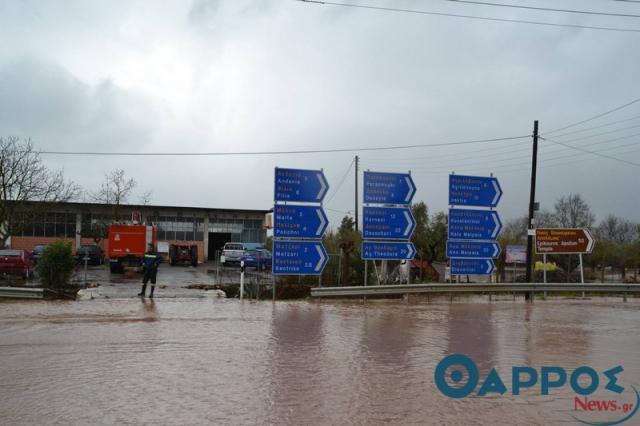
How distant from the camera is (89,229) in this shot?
168 feet

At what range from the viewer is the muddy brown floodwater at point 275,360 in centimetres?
606

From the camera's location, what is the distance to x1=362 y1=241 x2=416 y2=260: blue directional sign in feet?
63.6

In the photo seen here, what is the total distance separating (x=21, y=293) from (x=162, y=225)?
40.4 m

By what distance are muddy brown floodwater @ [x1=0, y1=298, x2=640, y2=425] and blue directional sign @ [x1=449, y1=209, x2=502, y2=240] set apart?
5.08 m

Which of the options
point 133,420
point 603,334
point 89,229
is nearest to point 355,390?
point 133,420

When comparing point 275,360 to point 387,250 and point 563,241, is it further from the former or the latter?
point 563,241

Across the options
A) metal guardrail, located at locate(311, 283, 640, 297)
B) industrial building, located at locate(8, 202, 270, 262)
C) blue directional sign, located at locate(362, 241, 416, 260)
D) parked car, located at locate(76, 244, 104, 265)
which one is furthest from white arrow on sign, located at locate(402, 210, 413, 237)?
industrial building, located at locate(8, 202, 270, 262)

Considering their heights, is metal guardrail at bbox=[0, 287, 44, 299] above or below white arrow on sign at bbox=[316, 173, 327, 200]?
below

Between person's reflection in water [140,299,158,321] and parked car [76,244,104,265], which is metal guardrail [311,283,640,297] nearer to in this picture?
person's reflection in water [140,299,158,321]

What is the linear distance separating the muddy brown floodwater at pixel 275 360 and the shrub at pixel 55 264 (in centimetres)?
283

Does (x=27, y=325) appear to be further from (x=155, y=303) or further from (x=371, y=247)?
(x=371, y=247)

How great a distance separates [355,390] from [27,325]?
868 cm

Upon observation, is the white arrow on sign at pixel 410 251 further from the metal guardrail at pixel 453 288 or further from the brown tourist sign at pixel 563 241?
the brown tourist sign at pixel 563 241

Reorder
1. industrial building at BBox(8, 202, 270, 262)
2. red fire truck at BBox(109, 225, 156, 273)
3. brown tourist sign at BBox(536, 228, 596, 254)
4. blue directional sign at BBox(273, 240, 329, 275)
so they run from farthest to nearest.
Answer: industrial building at BBox(8, 202, 270, 262)
red fire truck at BBox(109, 225, 156, 273)
brown tourist sign at BBox(536, 228, 596, 254)
blue directional sign at BBox(273, 240, 329, 275)
